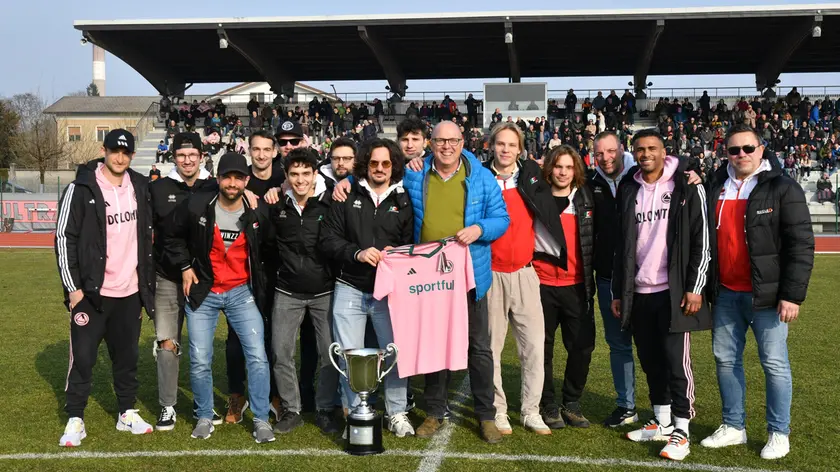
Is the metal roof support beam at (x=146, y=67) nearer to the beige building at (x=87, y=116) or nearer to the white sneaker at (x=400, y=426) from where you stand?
the beige building at (x=87, y=116)

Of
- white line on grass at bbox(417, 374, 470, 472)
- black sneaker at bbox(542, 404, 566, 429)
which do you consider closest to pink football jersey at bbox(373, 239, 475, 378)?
white line on grass at bbox(417, 374, 470, 472)

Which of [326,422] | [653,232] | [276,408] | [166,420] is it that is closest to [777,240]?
[653,232]

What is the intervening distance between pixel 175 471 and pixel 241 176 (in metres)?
1.89

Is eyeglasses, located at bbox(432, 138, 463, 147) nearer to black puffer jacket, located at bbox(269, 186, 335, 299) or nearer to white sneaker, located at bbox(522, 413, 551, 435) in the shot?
black puffer jacket, located at bbox(269, 186, 335, 299)

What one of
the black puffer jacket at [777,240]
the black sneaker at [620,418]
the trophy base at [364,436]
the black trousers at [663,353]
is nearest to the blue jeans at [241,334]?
the trophy base at [364,436]

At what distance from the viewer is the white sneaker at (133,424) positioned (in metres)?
5.42

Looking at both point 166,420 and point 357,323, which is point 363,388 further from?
point 166,420

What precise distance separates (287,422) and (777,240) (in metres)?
3.43

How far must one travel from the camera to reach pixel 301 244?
17.3ft

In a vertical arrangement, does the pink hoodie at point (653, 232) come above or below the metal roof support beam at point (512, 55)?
below

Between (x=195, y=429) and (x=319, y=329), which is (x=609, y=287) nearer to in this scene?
(x=319, y=329)

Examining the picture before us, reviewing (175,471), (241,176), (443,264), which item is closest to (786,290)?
(443,264)

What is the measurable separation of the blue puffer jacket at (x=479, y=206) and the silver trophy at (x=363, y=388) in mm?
798

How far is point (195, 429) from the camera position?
5.37 metres
